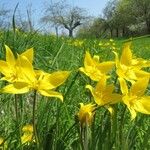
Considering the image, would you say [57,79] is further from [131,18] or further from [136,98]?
[131,18]

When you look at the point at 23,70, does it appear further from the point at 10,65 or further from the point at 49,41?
the point at 49,41

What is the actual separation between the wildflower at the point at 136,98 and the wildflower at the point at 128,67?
0.05m

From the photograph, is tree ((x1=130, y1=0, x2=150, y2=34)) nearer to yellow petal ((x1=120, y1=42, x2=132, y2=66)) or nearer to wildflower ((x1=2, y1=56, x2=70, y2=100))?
yellow petal ((x1=120, y1=42, x2=132, y2=66))

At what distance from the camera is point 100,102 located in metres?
1.17

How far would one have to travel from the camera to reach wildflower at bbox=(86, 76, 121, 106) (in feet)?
3.86

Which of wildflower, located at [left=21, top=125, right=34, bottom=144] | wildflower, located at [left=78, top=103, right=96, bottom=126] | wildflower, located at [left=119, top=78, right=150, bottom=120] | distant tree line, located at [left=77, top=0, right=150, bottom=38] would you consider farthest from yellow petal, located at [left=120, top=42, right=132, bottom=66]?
distant tree line, located at [left=77, top=0, right=150, bottom=38]

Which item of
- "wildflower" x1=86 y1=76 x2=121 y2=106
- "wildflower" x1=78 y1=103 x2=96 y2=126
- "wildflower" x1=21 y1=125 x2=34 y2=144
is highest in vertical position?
"wildflower" x1=86 y1=76 x2=121 y2=106

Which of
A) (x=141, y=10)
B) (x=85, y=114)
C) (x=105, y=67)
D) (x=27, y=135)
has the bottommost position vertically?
(x=27, y=135)

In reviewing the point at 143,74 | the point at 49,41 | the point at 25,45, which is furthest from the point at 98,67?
the point at 49,41

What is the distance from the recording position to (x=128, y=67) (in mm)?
1310

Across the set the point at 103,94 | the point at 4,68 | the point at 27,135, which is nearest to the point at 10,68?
the point at 4,68

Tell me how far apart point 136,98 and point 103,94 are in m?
0.09

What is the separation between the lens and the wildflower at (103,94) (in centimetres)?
118

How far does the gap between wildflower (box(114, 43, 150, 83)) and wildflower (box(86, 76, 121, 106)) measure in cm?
7
